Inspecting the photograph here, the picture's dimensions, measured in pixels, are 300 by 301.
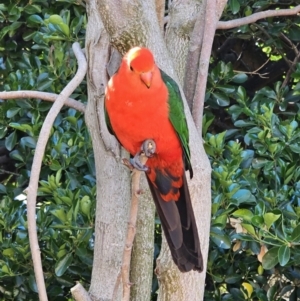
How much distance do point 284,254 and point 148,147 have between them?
1.72ft

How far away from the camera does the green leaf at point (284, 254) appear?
1.87 m

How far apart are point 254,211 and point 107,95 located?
23.9 inches

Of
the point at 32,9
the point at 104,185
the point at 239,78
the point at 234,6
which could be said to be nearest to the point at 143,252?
the point at 104,185

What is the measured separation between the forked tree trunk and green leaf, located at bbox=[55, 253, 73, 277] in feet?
1.10

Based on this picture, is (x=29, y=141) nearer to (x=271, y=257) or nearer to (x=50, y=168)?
(x=50, y=168)

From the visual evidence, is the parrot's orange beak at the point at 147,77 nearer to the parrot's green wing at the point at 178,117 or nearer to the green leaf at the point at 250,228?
the parrot's green wing at the point at 178,117

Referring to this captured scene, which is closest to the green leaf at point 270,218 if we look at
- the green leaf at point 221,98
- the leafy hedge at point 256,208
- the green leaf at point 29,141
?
the leafy hedge at point 256,208

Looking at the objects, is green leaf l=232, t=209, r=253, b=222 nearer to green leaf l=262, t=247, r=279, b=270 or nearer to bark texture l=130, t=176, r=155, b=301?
green leaf l=262, t=247, r=279, b=270

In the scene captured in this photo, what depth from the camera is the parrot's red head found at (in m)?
1.59

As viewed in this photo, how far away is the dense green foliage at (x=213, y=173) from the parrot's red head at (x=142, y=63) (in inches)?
21.2

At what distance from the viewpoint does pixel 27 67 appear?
2660 mm

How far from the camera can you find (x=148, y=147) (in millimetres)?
1698

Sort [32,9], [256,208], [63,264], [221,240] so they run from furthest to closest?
[32,9]
[63,264]
[221,240]
[256,208]

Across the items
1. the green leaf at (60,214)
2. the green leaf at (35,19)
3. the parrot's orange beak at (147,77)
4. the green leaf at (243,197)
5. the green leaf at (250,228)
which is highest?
the green leaf at (35,19)
